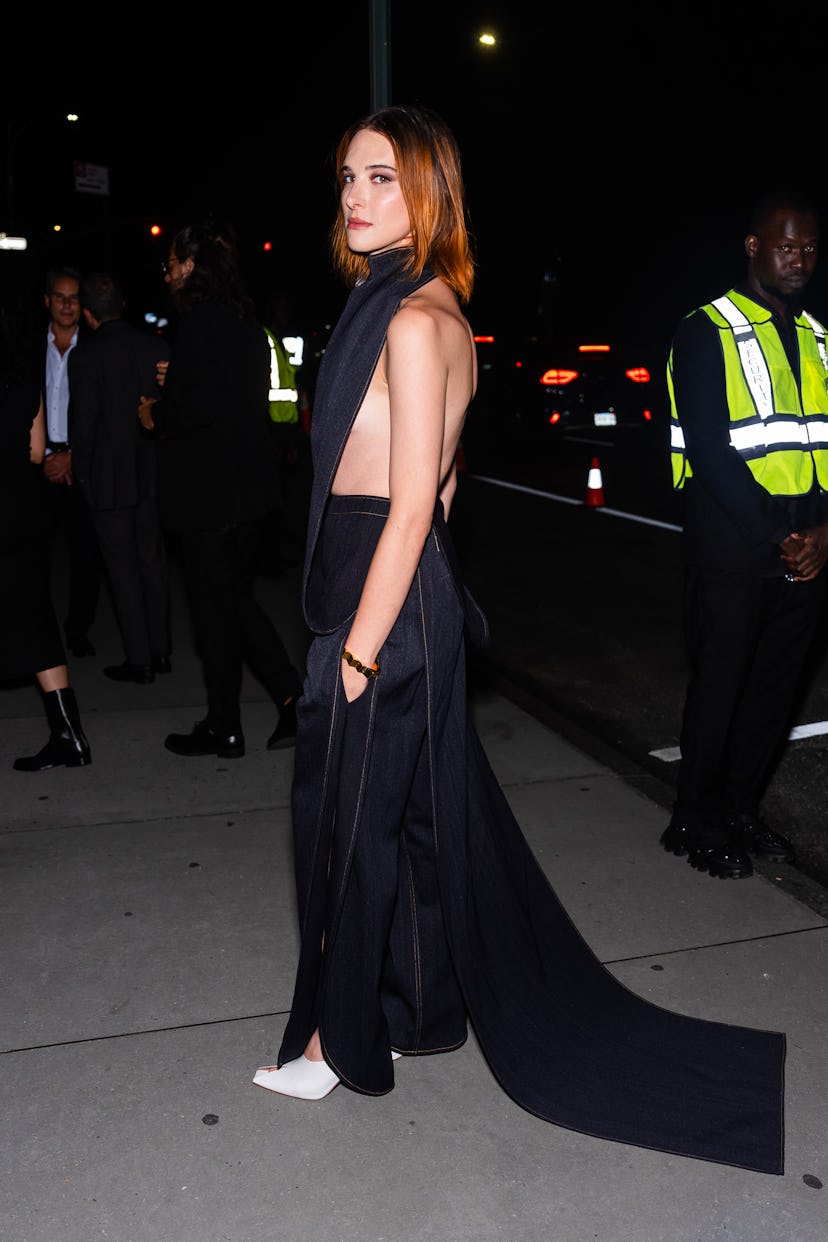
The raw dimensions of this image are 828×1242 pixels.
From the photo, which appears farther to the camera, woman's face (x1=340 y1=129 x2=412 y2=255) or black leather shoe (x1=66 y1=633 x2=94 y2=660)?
black leather shoe (x1=66 y1=633 x2=94 y2=660)

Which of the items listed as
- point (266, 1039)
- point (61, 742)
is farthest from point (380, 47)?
point (266, 1039)

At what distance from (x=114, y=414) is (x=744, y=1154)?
4518mm

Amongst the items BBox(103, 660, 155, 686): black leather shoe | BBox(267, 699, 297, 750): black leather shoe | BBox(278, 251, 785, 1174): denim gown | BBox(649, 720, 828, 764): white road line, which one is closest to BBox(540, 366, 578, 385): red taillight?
BBox(103, 660, 155, 686): black leather shoe

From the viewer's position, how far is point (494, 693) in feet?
20.9

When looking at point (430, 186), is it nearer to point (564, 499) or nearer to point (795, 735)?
point (795, 735)

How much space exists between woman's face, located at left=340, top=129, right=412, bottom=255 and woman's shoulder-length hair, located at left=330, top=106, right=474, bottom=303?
20mm

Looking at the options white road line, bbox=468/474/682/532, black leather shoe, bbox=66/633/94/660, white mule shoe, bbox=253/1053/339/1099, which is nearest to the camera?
white mule shoe, bbox=253/1053/339/1099

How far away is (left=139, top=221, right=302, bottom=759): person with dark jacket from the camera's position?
4980mm

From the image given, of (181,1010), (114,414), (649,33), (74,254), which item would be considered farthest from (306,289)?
(181,1010)

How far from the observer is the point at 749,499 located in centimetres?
392

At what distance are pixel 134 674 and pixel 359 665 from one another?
4.01 metres

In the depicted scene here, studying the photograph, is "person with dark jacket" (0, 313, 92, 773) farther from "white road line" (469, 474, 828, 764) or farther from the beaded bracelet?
the beaded bracelet

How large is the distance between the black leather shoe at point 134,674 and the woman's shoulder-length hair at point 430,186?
4.05 meters

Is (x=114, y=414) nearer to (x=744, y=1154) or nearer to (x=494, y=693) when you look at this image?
(x=494, y=693)
